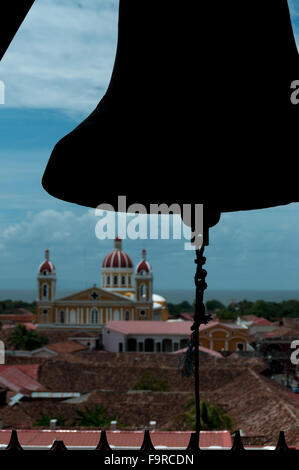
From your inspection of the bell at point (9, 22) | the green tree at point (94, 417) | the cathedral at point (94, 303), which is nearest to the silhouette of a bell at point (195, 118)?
the bell at point (9, 22)

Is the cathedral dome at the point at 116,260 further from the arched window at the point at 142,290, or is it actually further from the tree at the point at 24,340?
the tree at the point at 24,340

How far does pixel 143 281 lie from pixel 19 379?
20.2 meters

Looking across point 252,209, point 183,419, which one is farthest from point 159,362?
point 252,209

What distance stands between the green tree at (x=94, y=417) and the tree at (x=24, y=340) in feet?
54.8

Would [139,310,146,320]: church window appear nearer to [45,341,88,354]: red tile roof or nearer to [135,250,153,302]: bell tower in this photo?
[135,250,153,302]: bell tower

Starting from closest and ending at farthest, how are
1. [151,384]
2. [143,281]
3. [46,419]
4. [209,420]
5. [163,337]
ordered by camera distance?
1. [209,420]
2. [46,419]
3. [151,384]
4. [163,337]
5. [143,281]

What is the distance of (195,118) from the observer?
1.10m

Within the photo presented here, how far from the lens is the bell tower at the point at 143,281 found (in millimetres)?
40156

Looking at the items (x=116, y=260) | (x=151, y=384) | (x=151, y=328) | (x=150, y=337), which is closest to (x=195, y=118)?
(x=151, y=384)

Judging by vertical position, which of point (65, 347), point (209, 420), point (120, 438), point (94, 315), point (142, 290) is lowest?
point (65, 347)

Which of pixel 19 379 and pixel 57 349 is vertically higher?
pixel 19 379

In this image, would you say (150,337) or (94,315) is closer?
(150,337)

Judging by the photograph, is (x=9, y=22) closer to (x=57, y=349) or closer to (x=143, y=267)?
(x=57, y=349)

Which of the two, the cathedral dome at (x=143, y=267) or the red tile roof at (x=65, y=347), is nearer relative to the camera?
the red tile roof at (x=65, y=347)
